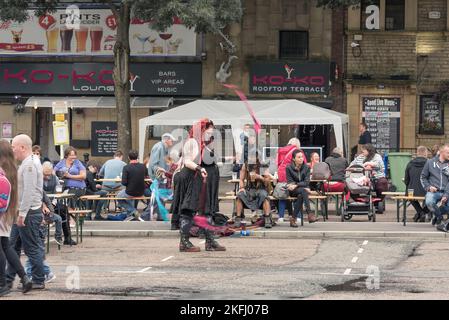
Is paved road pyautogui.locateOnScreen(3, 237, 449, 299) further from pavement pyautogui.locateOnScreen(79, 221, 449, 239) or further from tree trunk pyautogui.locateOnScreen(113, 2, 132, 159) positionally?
tree trunk pyautogui.locateOnScreen(113, 2, 132, 159)

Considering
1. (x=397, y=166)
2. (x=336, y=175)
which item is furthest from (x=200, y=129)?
(x=397, y=166)

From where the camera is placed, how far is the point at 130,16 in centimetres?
3650

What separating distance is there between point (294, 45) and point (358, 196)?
50.7 feet

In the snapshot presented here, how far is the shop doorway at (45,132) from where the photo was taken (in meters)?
39.5

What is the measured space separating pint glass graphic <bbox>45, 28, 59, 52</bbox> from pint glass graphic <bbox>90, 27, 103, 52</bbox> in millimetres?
1270

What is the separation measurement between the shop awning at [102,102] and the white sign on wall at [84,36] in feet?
5.15

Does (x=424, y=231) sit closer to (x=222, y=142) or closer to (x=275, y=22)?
(x=222, y=142)

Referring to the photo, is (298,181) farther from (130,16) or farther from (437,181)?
(130,16)

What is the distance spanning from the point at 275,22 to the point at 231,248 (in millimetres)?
20837

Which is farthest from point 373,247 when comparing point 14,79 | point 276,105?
point 14,79

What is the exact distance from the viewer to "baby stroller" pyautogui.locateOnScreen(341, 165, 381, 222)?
22.9 metres

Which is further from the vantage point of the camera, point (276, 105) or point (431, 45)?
point (431, 45)

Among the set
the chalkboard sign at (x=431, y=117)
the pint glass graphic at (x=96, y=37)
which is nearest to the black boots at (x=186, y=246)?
the chalkboard sign at (x=431, y=117)

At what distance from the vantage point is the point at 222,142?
34938mm
